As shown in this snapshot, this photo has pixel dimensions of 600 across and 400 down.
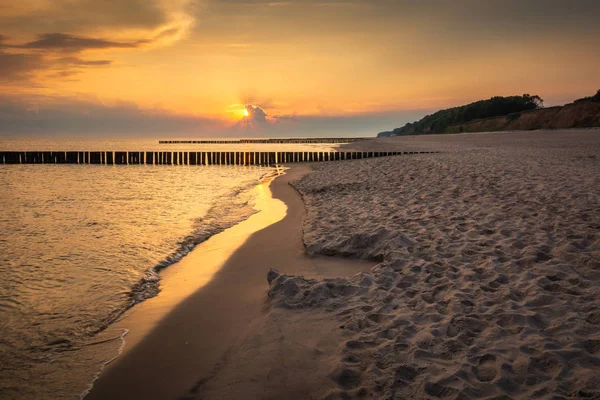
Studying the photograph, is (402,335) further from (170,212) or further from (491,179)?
(170,212)

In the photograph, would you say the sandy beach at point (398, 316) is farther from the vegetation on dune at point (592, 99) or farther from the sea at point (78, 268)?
the vegetation on dune at point (592, 99)

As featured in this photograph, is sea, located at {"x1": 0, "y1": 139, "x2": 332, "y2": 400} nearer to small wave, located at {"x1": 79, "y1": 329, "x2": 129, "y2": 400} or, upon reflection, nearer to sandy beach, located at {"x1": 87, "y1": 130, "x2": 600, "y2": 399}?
small wave, located at {"x1": 79, "y1": 329, "x2": 129, "y2": 400}

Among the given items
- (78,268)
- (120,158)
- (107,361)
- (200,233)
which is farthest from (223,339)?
(120,158)

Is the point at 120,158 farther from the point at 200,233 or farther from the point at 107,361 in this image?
the point at 107,361

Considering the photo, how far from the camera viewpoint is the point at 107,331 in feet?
14.4

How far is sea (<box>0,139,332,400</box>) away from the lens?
3742mm

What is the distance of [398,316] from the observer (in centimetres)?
388

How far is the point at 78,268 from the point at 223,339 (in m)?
3.98

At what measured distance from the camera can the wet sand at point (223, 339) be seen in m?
3.17

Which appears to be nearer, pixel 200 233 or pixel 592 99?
pixel 200 233

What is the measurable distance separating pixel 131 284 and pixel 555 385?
5374 mm

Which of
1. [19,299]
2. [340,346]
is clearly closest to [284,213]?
[19,299]

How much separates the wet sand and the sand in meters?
0.23

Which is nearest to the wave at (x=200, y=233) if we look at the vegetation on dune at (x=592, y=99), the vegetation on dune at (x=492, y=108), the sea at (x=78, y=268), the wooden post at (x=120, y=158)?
the sea at (x=78, y=268)
